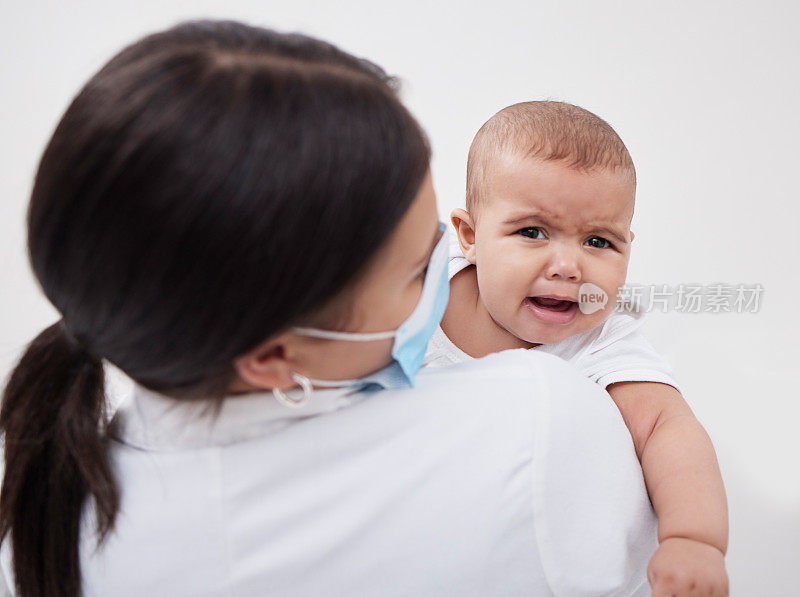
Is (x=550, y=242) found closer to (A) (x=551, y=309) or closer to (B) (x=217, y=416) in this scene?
(A) (x=551, y=309)

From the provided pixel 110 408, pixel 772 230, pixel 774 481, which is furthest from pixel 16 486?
pixel 772 230

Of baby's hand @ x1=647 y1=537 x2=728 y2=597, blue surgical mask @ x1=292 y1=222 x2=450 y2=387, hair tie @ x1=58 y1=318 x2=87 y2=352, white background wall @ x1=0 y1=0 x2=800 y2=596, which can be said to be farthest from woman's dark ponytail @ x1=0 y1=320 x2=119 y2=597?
white background wall @ x1=0 y1=0 x2=800 y2=596

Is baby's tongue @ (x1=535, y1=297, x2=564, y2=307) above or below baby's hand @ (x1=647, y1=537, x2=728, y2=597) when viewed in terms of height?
above

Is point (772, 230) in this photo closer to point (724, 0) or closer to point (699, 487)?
point (724, 0)

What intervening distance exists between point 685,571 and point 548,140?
2.14 ft

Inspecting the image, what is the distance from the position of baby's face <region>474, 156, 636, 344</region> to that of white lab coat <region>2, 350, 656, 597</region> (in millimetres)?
421

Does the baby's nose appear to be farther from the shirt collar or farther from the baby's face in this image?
the shirt collar

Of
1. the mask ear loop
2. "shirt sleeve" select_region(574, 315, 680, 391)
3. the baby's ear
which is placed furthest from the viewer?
the baby's ear

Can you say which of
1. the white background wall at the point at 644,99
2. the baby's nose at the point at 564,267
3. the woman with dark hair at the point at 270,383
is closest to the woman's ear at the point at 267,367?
the woman with dark hair at the point at 270,383

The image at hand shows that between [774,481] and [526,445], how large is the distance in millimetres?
1418

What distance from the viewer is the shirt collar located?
74cm

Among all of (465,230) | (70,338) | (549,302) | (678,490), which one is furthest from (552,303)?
(70,338)

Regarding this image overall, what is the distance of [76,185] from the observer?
0.61 m

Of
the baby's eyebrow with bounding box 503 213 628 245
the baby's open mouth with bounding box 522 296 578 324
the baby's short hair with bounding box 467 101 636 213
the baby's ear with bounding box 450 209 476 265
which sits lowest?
the baby's open mouth with bounding box 522 296 578 324
